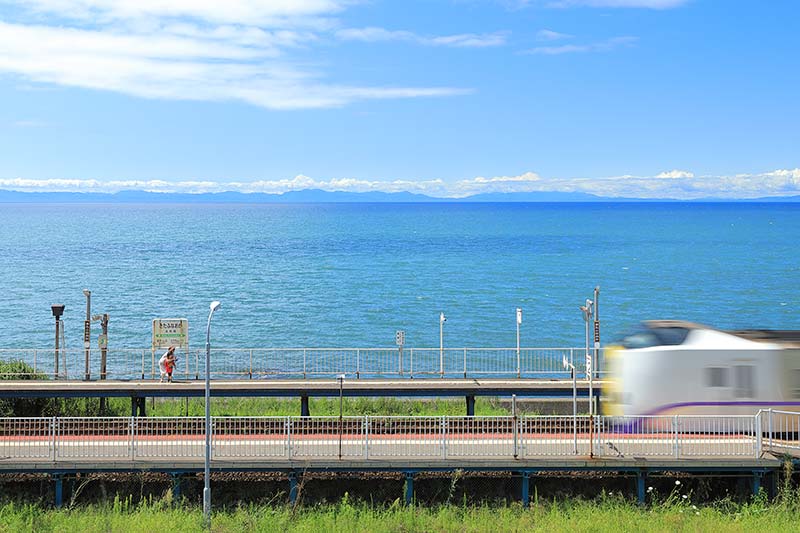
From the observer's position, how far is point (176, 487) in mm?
21328

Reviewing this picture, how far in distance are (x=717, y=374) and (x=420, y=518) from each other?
908cm

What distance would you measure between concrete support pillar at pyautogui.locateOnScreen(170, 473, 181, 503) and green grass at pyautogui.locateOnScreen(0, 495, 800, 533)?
21cm

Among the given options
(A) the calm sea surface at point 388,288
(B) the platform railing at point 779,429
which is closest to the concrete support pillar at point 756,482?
(B) the platform railing at point 779,429

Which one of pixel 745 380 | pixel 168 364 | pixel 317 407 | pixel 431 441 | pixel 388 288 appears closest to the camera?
pixel 431 441

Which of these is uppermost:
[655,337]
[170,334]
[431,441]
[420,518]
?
[655,337]

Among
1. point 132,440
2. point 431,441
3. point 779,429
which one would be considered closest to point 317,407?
point 431,441

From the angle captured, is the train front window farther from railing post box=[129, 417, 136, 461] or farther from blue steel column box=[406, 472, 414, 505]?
railing post box=[129, 417, 136, 461]

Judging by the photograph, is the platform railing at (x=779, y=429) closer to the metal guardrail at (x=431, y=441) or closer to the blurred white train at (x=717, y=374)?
the metal guardrail at (x=431, y=441)

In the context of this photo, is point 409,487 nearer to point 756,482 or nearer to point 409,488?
point 409,488

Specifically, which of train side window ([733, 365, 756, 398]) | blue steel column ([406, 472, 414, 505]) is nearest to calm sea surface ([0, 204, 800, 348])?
train side window ([733, 365, 756, 398])

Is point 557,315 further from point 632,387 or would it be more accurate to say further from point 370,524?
point 370,524

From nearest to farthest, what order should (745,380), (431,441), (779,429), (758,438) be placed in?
(758,438) < (431,441) < (779,429) < (745,380)

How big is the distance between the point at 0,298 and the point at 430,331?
39344mm

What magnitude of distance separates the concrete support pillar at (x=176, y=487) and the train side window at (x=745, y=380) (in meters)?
14.6
